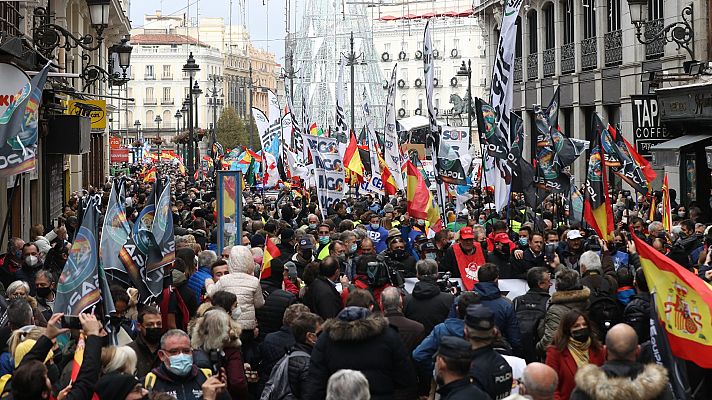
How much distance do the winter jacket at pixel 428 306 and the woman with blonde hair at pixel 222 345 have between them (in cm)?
156

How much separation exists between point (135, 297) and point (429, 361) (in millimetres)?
2566

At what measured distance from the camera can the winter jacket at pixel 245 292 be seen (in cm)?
985

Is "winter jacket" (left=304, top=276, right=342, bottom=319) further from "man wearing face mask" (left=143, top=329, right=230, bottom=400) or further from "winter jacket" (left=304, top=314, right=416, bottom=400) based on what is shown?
"man wearing face mask" (left=143, top=329, right=230, bottom=400)

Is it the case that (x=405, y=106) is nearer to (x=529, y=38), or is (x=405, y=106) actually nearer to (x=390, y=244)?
(x=529, y=38)

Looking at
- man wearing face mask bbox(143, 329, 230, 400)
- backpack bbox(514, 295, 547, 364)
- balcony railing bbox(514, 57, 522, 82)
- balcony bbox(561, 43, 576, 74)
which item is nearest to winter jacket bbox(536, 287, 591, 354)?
backpack bbox(514, 295, 547, 364)

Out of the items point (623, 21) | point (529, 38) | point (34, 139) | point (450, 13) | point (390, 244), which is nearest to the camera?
point (34, 139)

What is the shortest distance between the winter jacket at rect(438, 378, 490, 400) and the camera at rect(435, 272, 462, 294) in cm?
433

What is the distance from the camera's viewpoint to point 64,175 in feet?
113

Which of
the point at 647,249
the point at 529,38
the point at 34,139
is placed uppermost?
the point at 529,38

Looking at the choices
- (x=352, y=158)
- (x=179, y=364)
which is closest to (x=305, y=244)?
(x=179, y=364)

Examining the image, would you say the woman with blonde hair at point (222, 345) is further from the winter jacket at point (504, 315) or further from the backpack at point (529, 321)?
the backpack at point (529, 321)

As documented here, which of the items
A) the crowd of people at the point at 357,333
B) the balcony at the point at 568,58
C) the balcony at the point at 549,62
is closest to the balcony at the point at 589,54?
the balcony at the point at 568,58

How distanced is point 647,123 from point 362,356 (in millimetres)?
20092

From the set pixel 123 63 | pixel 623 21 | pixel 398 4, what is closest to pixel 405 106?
pixel 398 4
